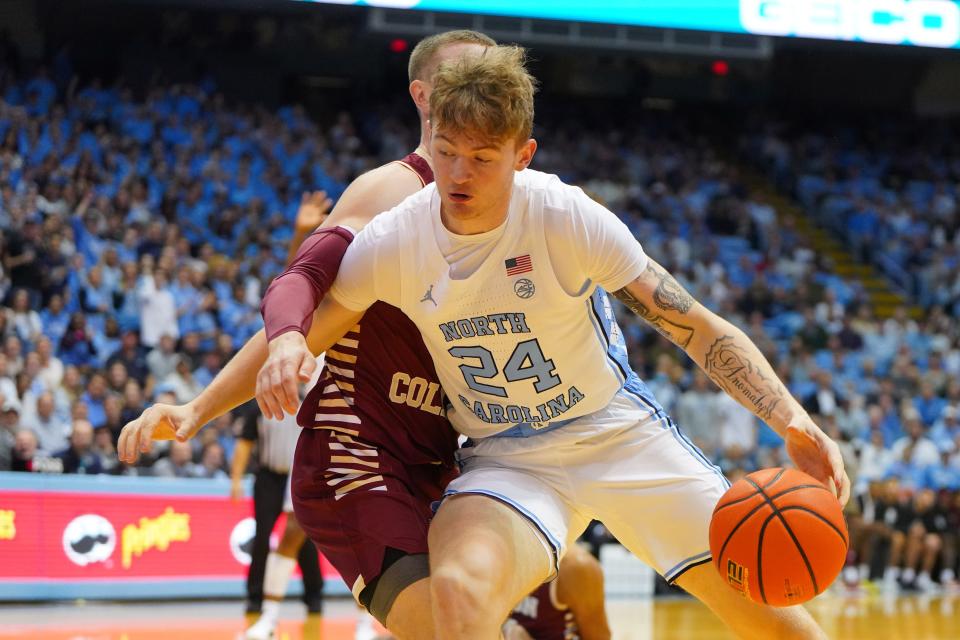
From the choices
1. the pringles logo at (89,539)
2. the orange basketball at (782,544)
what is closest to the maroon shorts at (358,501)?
the orange basketball at (782,544)

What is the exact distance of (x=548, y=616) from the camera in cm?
529

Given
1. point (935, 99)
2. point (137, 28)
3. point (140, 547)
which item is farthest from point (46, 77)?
point (935, 99)

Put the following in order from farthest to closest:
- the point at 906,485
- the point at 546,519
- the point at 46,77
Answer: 1. the point at 46,77
2. the point at 906,485
3. the point at 546,519

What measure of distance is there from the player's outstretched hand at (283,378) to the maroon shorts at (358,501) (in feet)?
2.18

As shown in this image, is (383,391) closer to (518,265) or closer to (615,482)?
(518,265)

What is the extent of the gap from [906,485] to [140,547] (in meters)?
9.88

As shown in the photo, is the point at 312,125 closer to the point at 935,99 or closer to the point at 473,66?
the point at 935,99

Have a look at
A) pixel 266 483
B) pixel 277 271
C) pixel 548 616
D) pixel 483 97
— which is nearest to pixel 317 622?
pixel 266 483

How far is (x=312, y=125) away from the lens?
19.3m

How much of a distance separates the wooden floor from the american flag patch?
512 centimetres

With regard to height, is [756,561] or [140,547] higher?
[756,561]

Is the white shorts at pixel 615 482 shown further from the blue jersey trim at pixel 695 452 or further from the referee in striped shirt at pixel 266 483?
the referee in striped shirt at pixel 266 483

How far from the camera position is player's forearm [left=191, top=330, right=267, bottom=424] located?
3.65 meters

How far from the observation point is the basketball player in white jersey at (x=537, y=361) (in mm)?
3432
